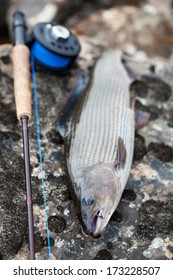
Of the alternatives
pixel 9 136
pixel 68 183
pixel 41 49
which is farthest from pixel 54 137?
pixel 41 49

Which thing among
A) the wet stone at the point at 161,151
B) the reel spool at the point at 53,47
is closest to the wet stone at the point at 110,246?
the wet stone at the point at 161,151

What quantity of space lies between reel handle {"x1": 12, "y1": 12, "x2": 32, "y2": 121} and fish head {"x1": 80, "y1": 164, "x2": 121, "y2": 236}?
0.76 meters

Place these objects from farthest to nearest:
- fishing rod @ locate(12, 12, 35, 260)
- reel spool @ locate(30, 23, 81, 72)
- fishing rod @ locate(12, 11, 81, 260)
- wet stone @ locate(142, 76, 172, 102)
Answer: wet stone @ locate(142, 76, 172, 102)
reel spool @ locate(30, 23, 81, 72)
fishing rod @ locate(12, 11, 81, 260)
fishing rod @ locate(12, 12, 35, 260)

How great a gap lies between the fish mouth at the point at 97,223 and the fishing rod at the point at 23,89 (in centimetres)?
44

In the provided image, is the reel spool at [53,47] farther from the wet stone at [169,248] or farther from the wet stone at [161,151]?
the wet stone at [169,248]

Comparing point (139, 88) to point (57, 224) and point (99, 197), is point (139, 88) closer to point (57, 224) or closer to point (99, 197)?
point (99, 197)

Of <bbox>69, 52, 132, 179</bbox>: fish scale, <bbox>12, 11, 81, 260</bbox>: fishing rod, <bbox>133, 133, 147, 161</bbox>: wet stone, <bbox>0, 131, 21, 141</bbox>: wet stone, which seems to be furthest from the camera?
<bbox>12, 11, 81, 260</bbox>: fishing rod

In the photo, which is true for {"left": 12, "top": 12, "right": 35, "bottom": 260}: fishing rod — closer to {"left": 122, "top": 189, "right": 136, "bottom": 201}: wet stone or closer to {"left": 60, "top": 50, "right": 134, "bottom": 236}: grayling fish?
{"left": 60, "top": 50, "right": 134, "bottom": 236}: grayling fish

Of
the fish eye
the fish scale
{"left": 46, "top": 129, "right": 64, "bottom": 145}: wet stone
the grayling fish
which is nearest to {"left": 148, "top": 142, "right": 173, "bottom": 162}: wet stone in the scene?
the grayling fish

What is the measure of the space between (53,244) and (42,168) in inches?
28.8

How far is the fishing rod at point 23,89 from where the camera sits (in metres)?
3.26

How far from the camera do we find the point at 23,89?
4039mm

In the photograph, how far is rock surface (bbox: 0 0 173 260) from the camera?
3438 millimetres
